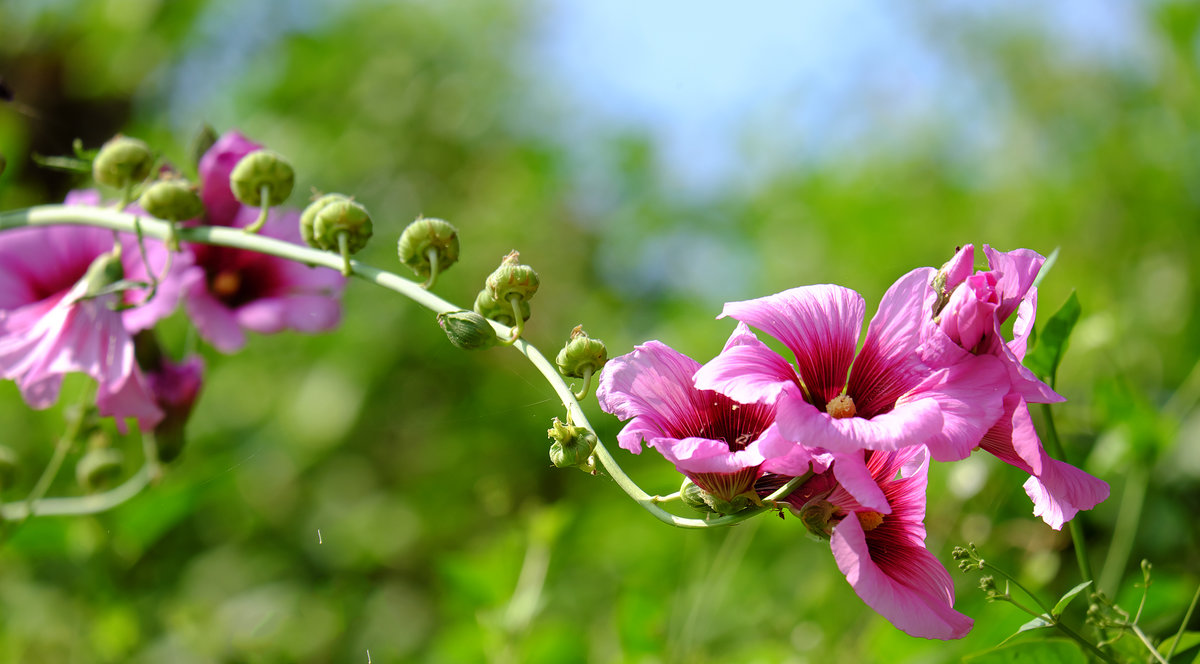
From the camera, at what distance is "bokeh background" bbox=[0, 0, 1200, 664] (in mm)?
905

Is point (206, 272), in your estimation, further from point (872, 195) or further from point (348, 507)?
point (872, 195)

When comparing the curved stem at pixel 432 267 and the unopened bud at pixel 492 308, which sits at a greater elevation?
the curved stem at pixel 432 267

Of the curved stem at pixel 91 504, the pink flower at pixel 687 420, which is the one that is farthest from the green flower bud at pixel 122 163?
the pink flower at pixel 687 420

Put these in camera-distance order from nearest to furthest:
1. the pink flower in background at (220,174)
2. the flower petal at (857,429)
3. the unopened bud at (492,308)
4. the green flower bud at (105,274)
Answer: the flower petal at (857,429)
the unopened bud at (492,308)
the green flower bud at (105,274)
the pink flower in background at (220,174)

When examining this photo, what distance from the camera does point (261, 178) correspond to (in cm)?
56

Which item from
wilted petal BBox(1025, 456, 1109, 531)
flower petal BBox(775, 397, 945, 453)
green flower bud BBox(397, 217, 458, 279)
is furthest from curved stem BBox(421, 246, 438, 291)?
wilted petal BBox(1025, 456, 1109, 531)

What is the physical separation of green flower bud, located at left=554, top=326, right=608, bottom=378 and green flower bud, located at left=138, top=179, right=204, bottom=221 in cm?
27

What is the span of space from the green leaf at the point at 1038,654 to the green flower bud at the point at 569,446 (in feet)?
0.82

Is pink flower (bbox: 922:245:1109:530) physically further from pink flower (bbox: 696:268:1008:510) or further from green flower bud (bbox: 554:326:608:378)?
green flower bud (bbox: 554:326:608:378)

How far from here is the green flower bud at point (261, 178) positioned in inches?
22.0

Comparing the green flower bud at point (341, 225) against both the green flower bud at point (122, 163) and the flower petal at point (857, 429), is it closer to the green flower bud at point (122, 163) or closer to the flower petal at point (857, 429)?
the green flower bud at point (122, 163)

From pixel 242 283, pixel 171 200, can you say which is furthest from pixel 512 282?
pixel 242 283

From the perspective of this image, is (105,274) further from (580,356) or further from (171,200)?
(580,356)

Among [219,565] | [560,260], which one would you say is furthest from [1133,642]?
[560,260]
